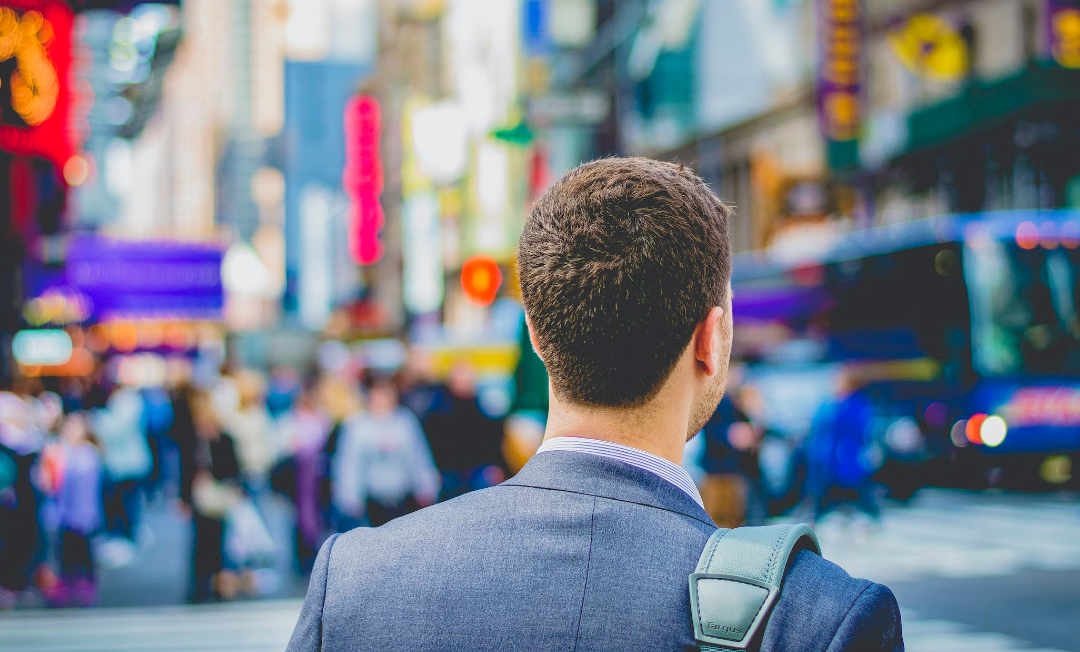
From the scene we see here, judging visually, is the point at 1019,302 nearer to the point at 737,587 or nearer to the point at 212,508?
the point at 212,508

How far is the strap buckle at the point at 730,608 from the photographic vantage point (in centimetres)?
132

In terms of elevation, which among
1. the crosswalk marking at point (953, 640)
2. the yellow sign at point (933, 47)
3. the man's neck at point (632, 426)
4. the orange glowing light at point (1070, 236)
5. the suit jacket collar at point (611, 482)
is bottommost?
the crosswalk marking at point (953, 640)

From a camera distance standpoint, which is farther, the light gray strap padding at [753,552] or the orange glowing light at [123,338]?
the orange glowing light at [123,338]

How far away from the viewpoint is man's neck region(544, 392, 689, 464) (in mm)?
1611

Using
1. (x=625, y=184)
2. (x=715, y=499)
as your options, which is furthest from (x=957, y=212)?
(x=625, y=184)

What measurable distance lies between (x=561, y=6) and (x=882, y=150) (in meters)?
19.4

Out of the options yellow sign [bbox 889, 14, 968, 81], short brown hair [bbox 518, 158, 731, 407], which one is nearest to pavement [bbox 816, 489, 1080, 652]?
short brown hair [bbox 518, 158, 731, 407]

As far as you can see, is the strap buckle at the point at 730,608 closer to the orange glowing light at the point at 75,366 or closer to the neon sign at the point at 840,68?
the neon sign at the point at 840,68

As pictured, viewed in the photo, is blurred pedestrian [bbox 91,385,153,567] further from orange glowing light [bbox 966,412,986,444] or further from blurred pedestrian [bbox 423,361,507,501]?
orange glowing light [bbox 966,412,986,444]

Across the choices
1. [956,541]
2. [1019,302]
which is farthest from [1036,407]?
[956,541]

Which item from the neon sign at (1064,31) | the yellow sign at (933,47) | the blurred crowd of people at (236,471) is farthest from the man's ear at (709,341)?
the yellow sign at (933,47)

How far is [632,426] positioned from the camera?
5.30 ft

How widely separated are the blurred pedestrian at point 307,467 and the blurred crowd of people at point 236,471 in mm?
12

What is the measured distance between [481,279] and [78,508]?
7.12 meters
